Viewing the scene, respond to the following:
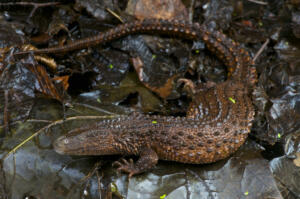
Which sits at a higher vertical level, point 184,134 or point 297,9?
point 297,9

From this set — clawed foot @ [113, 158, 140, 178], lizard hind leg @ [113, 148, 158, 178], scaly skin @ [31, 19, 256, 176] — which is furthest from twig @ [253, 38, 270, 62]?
clawed foot @ [113, 158, 140, 178]

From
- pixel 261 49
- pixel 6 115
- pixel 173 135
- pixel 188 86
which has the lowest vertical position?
pixel 6 115

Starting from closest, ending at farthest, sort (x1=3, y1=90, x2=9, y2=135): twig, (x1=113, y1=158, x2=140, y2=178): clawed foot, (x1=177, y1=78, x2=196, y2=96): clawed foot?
(x1=113, y1=158, x2=140, y2=178): clawed foot
(x1=3, y1=90, x2=9, y2=135): twig
(x1=177, y1=78, x2=196, y2=96): clawed foot

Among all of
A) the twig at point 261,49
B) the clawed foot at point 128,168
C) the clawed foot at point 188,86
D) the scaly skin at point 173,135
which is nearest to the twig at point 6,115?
the scaly skin at point 173,135

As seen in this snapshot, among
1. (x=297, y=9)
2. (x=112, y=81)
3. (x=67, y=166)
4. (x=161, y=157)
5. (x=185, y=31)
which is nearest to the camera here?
(x=67, y=166)

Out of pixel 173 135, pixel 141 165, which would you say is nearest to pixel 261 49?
pixel 173 135

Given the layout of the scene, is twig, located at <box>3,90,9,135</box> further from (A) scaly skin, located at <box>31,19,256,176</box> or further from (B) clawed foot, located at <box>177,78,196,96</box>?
(B) clawed foot, located at <box>177,78,196,96</box>

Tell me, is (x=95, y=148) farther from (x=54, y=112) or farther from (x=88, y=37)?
(x=88, y=37)

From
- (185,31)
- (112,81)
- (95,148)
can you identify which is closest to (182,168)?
(95,148)

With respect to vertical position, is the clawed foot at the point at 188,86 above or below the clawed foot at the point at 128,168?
above

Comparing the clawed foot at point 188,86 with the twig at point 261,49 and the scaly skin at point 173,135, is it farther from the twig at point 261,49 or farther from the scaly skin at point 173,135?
the twig at point 261,49

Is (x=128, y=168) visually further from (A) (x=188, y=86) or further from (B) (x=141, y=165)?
(A) (x=188, y=86)
